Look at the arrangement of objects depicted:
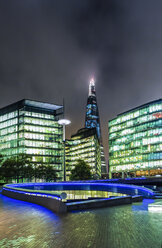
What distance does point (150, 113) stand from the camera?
107 metres

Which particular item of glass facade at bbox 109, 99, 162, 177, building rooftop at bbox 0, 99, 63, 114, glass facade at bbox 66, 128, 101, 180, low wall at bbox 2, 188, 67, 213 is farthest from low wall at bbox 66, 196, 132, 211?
glass facade at bbox 66, 128, 101, 180

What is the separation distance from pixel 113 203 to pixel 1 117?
120297 millimetres

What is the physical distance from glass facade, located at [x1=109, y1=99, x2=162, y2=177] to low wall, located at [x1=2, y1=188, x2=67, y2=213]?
83.3m

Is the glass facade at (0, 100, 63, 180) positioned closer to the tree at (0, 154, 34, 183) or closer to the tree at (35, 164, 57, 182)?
the tree at (35, 164, 57, 182)

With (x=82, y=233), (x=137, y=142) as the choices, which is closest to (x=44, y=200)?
(x=82, y=233)

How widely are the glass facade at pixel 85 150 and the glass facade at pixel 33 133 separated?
33207mm

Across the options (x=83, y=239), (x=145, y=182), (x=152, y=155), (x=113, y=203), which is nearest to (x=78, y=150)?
(x=152, y=155)

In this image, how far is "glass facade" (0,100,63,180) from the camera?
→ 11869 cm

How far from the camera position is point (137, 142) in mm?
111750

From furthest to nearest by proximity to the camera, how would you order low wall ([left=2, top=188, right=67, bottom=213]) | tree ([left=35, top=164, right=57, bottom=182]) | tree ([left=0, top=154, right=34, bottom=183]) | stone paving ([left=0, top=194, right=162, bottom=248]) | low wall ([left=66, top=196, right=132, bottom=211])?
1. tree ([left=35, top=164, right=57, bottom=182])
2. tree ([left=0, top=154, right=34, bottom=183])
3. low wall ([left=66, top=196, right=132, bottom=211])
4. low wall ([left=2, top=188, right=67, bottom=213])
5. stone paving ([left=0, top=194, right=162, bottom=248])

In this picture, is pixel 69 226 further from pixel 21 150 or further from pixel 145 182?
pixel 21 150

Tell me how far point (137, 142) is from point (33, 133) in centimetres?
4887

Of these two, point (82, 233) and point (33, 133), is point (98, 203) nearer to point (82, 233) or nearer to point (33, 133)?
point (82, 233)

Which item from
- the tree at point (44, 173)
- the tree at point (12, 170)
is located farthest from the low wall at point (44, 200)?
the tree at point (44, 173)
